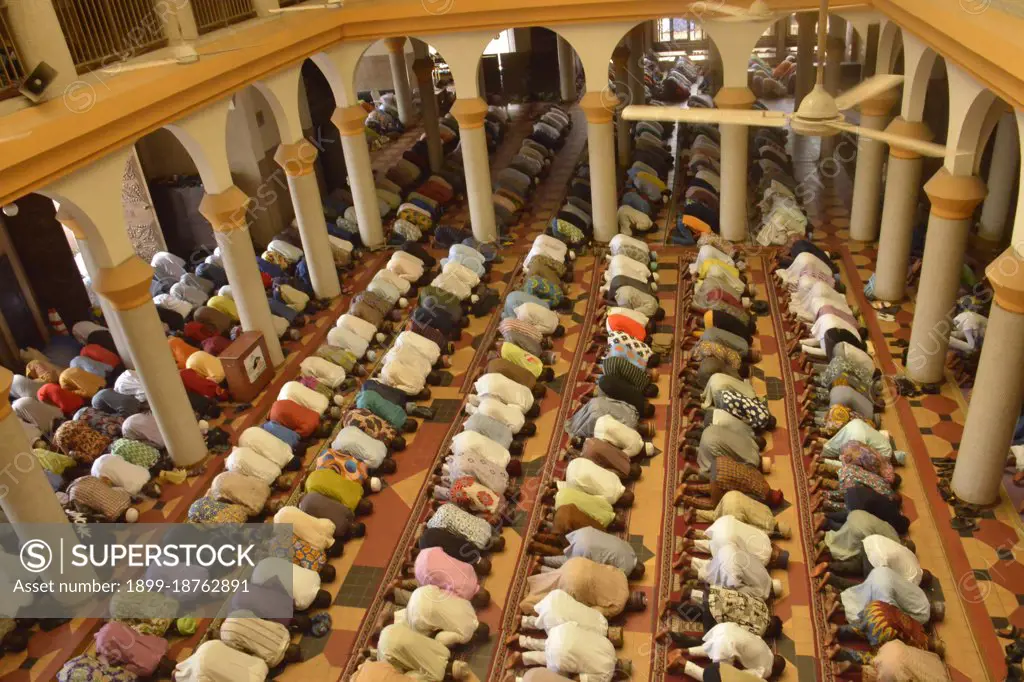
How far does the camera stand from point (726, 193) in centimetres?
1266

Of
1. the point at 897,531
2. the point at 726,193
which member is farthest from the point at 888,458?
the point at 726,193

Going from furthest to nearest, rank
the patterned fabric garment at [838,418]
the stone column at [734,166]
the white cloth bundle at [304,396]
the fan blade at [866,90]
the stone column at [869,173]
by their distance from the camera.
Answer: the stone column at [734,166] → the stone column at [869,173] → the white cloth bundle at [304,396] → the patterned fabric garment at [838,418] → the fan blade at [866,90]

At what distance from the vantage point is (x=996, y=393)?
24.0 feet

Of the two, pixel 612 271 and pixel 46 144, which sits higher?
Result: pixel 46 144

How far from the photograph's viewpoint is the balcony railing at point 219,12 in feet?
32.1

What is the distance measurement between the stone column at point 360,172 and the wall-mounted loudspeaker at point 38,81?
5.78m

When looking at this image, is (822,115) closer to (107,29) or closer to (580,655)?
(580,655)

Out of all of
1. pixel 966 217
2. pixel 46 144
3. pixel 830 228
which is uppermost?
pixel 46 144

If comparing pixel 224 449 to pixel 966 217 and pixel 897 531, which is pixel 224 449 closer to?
pixel 897 531

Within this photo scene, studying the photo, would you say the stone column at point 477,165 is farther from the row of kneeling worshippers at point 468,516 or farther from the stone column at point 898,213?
the stone column at point 898,213

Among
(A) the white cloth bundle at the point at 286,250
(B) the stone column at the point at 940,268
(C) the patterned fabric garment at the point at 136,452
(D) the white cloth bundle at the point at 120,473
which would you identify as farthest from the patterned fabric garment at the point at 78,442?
(B) the stone column at the point at 940,268

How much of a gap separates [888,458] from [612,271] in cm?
429

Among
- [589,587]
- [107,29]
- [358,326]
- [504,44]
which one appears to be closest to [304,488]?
[358,326]

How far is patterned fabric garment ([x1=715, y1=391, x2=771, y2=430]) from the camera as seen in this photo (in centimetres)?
886
